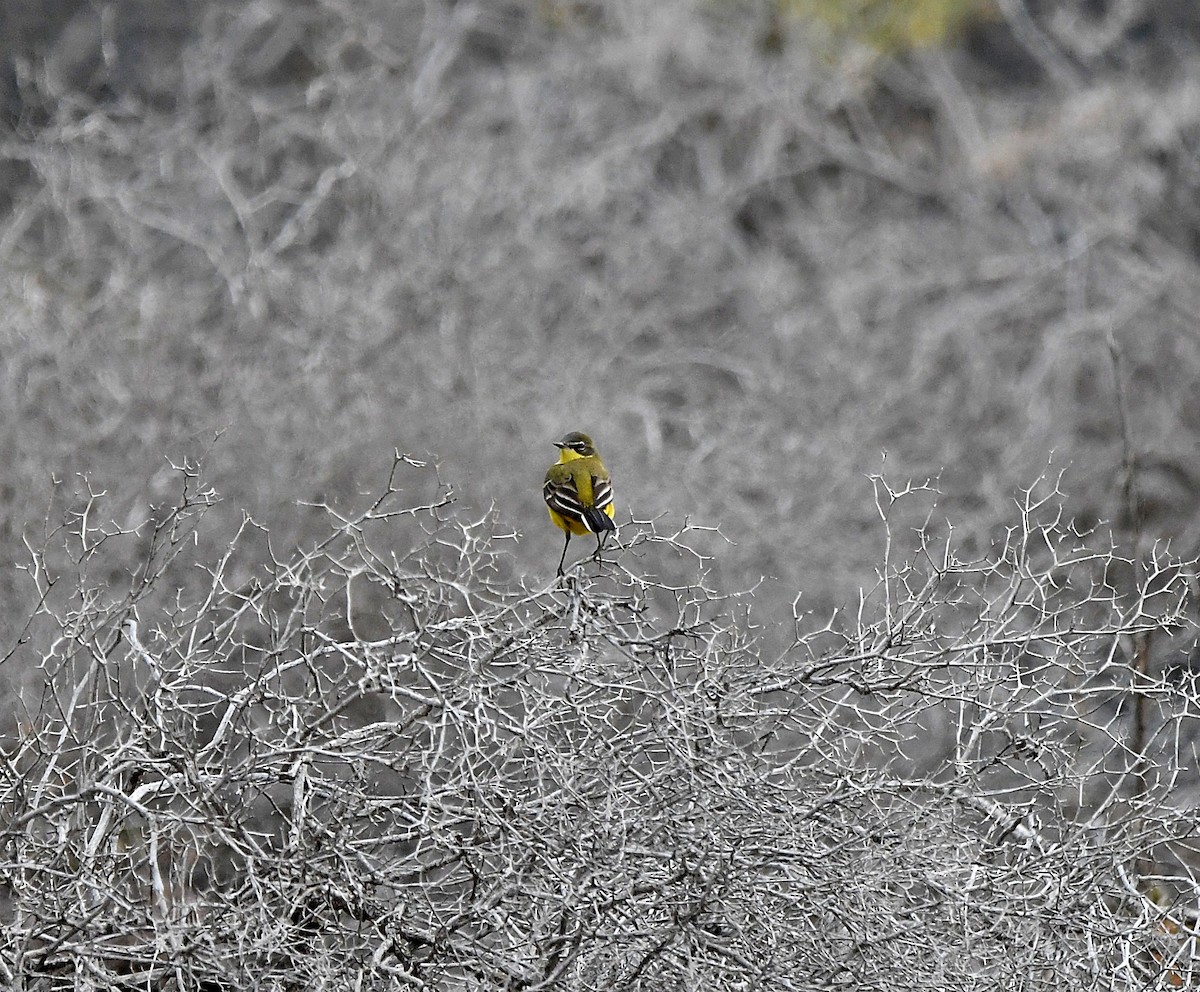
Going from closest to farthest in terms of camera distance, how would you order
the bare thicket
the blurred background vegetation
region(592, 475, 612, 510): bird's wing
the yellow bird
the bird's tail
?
the bare thicket
the bird's tail
the yellow bird
region(592, 475, 612, 510): bird's wing
the blurred background vegetation

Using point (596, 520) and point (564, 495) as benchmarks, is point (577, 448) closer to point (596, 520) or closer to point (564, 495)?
point (564, 495)

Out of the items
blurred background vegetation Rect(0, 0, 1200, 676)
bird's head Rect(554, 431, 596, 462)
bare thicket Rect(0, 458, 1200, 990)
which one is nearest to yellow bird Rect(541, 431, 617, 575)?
blurred background vegetation Rect(0, 0, 1200, 676)

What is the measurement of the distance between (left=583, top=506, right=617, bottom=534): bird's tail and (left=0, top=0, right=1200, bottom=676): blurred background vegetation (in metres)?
0.28

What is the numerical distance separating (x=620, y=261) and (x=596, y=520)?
7.75 meters

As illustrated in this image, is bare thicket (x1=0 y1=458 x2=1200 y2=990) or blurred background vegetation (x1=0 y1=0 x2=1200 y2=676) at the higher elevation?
bare thicket (x1=0 y1=458 x2=1200 y2=990)

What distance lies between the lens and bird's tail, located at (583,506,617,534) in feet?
20.9

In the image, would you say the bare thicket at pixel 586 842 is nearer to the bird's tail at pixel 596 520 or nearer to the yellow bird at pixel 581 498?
the bird's tail at pixel 596 520

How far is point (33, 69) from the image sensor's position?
15516mm

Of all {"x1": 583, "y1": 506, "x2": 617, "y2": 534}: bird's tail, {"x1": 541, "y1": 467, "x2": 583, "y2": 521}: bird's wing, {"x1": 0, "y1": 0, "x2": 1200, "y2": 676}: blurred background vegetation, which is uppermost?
{"x1": 583, "y1": 506, "x2": 617, "y2": 534}: bird's tail

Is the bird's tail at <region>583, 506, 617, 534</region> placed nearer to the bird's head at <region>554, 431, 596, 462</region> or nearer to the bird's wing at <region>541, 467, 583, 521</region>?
the bird's wing at <region>541, 467, 583, 521</region>

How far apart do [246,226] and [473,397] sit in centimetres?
191

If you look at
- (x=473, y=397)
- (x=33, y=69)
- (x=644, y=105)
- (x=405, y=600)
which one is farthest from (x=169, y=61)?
(x=405, y=600)

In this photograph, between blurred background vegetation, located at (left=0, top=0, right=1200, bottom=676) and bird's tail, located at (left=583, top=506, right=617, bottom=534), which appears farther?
blurred background vegetation, located at (left=0, top=0, right=1200, bottom=676)

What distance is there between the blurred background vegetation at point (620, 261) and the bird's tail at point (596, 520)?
276mm
